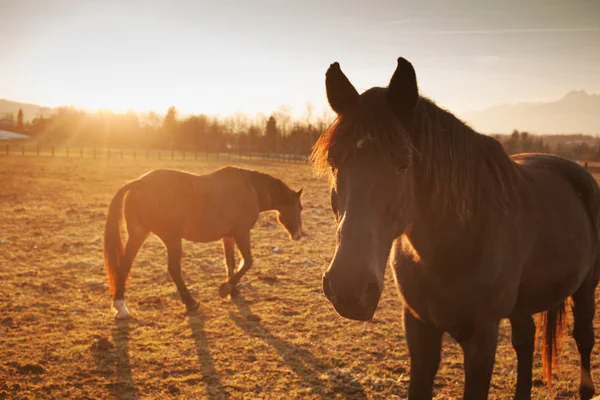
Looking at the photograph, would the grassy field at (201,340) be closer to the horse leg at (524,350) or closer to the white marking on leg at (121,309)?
the white marking on leg at (121,309)

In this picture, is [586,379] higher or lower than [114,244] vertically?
lower

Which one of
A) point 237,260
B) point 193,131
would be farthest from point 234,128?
point 237,260

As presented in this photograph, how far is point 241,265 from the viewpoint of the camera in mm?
6555

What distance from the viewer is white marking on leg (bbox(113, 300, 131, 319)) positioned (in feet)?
17.2

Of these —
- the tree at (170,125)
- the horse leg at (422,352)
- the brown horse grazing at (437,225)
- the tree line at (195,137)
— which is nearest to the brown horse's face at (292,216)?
the brown horse grazing at (437,225)

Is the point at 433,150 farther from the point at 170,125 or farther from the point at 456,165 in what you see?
the point at 170,125

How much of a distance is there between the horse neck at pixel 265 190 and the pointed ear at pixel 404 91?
5622 millimetres

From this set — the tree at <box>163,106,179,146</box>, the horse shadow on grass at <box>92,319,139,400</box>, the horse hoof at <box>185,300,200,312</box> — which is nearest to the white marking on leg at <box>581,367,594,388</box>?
the horse shadow on grass at <box>92,319,139,400</box>

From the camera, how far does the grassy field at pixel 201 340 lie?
381 centimetres

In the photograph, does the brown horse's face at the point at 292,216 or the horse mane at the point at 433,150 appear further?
the brown horse's face at the point at 292,216

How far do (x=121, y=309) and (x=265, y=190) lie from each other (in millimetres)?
3242

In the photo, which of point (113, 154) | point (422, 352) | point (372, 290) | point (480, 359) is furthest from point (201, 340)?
point (113, 154)

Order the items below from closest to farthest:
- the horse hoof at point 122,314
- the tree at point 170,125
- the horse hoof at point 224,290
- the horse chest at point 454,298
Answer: the horse chest at point 454,298
the horse hoof at point 122,314
the horse hoof at point 224,290
the tree at point 170,125

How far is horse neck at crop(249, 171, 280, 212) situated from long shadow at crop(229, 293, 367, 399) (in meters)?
2.38
